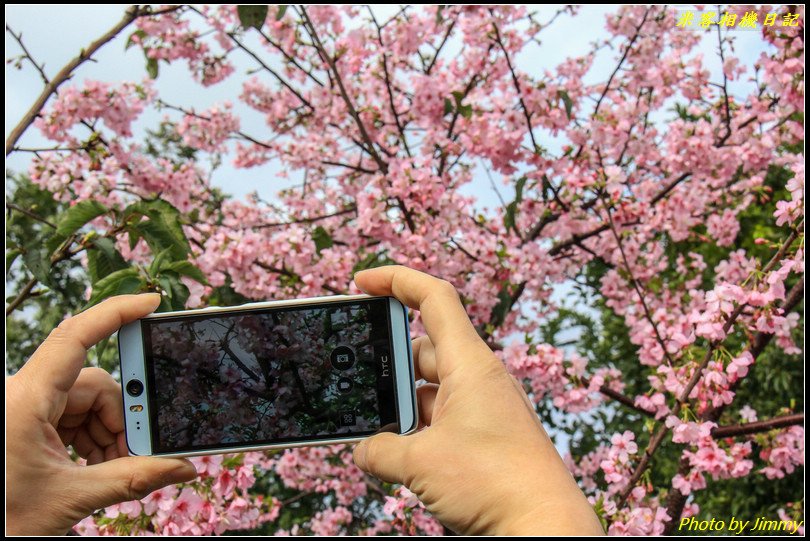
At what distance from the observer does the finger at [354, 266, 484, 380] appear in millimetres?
1107

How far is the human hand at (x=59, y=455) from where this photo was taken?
1114mm

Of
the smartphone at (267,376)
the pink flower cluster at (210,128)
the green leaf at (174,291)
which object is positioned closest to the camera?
the smartphone at (267,376)

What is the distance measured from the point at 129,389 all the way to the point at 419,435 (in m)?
0.70

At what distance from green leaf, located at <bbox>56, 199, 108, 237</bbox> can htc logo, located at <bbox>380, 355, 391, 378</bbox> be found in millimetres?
1075

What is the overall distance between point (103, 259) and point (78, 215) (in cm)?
15

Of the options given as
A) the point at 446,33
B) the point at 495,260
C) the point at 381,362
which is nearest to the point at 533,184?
the point at 495,260

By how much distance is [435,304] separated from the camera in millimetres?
1161

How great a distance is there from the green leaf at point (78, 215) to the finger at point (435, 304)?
1.02 metres

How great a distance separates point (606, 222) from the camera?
3.56m

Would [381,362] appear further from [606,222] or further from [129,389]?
[606,222]

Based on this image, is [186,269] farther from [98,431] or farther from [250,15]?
[250,15]

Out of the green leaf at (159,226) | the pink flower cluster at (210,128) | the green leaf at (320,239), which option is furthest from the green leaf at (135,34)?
the green leaf at (159,226)

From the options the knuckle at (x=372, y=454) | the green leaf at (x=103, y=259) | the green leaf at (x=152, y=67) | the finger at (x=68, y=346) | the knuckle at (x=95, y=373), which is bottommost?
the knuckle at (x=372, y=454)

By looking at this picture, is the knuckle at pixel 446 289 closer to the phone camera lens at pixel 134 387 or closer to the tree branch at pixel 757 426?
→ the phone camera lens at pixel 134 387
